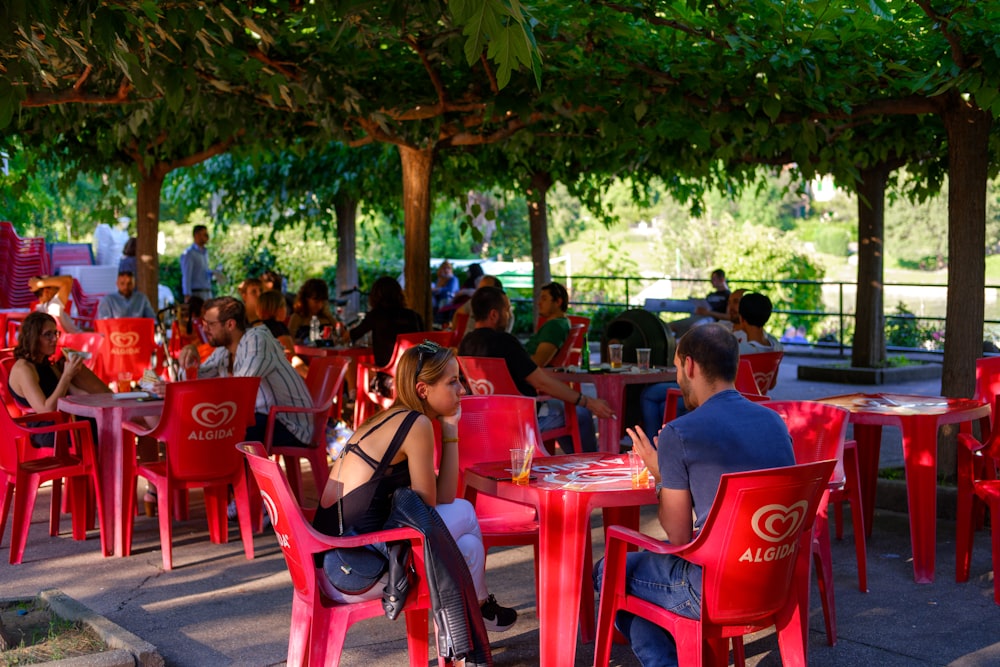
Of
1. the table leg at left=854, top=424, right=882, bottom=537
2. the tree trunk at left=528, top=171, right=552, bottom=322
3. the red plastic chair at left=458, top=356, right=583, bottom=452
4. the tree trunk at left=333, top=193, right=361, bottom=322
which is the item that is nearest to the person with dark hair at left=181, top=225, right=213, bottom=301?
the tree trunk at left=333, top=193, right=361, bottom=322

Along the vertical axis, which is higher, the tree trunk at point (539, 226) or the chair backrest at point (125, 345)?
the tree trunk at point (539, 226)

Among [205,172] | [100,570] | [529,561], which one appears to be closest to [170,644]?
[100,570]

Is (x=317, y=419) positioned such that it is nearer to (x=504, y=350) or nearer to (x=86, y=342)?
(x=504, y=350)

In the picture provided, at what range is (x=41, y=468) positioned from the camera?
6.40 meters

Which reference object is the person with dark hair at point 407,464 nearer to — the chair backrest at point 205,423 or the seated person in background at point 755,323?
the chair backrest at point 205,423

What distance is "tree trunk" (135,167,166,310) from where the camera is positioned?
13.0 metres

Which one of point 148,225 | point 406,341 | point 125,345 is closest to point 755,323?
point 406,341

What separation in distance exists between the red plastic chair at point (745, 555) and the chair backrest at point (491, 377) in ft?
10.8

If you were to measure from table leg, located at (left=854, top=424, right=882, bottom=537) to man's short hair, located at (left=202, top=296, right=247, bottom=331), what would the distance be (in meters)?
3.50

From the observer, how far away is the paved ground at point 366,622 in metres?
4.70

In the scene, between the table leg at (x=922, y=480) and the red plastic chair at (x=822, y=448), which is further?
the table leg at (x=922, y=480)

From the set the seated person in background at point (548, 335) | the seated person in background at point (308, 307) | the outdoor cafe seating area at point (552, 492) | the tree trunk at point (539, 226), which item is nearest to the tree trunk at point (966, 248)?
the outdoor cafe seating area at point (552, 492)

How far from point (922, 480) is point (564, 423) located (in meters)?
2.31

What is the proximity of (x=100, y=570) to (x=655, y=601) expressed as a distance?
341 cm
